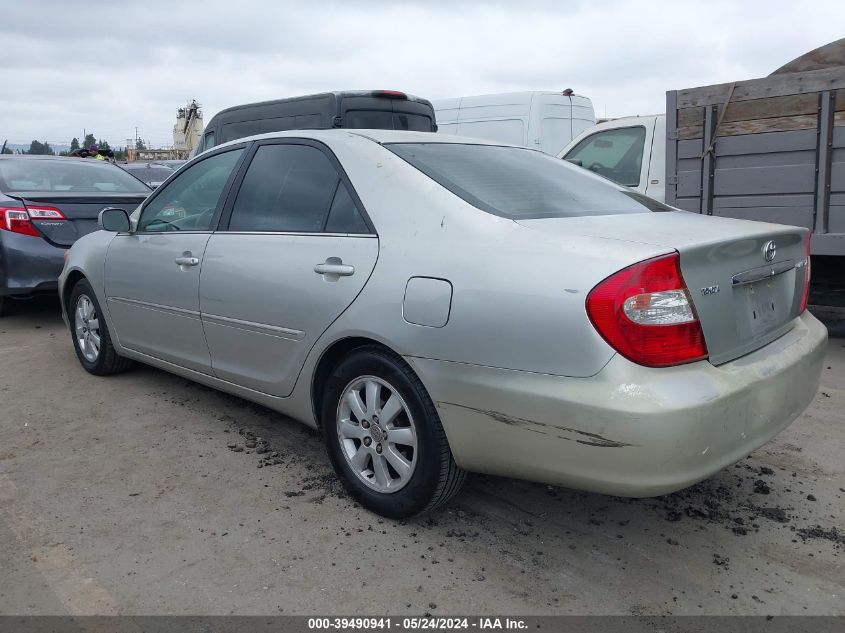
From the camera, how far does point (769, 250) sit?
109 inches

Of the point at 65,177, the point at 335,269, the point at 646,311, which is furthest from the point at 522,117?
the point at 646,311

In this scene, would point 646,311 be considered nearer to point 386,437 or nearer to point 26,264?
point 386,437

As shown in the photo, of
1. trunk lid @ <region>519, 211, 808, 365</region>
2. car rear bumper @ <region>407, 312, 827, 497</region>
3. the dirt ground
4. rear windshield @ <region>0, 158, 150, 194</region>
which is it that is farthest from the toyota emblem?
rear windshield @ <region>0, 158, 150, 194</region>

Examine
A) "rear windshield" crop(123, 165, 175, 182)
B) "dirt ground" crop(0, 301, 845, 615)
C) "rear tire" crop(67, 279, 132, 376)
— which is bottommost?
"dirt ground" crop(0, 301, 845, 615)

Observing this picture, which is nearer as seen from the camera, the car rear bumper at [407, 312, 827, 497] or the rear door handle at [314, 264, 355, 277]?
the car rear bumper at [407, 312, 827, 497]

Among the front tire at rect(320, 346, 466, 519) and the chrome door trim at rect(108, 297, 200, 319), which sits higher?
the chrome door trim at rect(108, 297, 200, 319)

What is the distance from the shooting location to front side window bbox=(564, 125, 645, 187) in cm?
722

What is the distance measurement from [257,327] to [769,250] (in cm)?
213

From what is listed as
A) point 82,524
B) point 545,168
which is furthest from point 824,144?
point 82,524

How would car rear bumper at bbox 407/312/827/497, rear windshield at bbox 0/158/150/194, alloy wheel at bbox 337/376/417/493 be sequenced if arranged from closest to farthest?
car rear bumper at bbox 407/312/827/497
alloy wheel at bbox 337/376/417/493
rear windshield at bbox 0/158/150/194

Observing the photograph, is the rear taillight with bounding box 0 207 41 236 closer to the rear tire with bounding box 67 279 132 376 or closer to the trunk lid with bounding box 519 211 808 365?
the rear tire with bounding box 67 279 132 376

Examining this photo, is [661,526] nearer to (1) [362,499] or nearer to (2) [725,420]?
(2) [725,420]

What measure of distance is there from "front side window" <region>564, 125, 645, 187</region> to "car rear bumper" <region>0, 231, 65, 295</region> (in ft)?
15.8

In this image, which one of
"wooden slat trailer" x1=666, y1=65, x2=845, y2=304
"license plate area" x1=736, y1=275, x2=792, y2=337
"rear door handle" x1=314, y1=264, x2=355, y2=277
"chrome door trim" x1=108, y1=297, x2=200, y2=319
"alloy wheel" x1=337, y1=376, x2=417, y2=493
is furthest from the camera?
"wooden slat trailer" x1=666, y1=65, x2=845, y2=304
